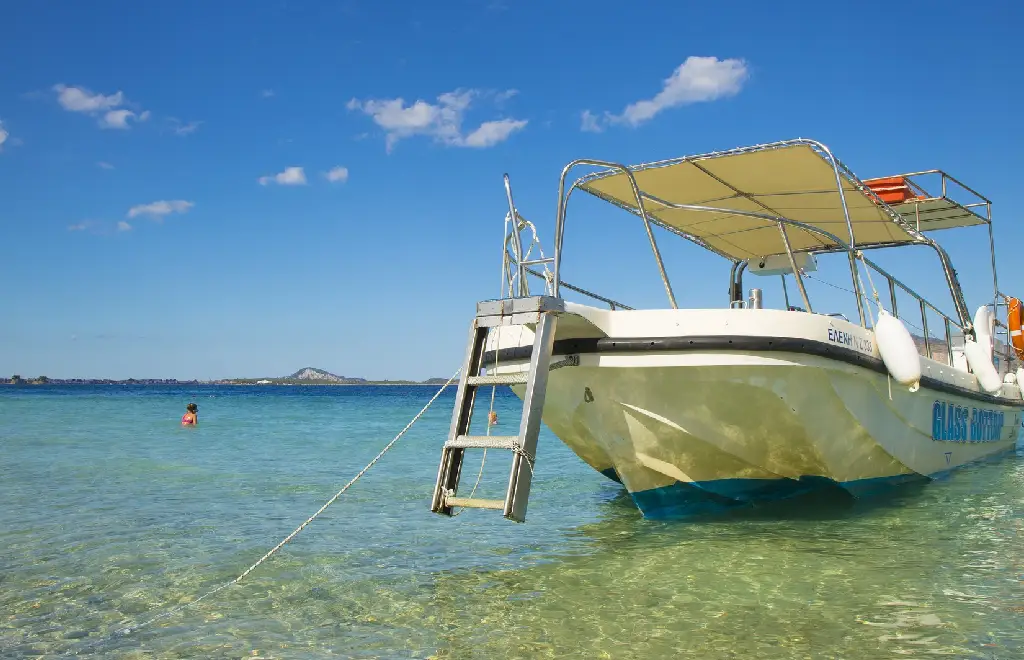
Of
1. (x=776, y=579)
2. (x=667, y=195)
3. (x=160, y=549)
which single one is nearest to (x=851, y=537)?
(x=776, y=579)

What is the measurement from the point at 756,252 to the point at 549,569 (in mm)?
6552

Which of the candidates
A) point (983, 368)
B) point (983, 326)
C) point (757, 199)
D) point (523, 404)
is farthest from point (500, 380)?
point (983, 326)

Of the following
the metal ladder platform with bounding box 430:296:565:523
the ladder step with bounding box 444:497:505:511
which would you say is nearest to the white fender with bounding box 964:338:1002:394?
the metal ladder platform with bounding box 430:296:565:523

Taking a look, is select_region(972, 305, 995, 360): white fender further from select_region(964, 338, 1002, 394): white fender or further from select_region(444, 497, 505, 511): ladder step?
select_region(444, 497, 505, 511): ladder step

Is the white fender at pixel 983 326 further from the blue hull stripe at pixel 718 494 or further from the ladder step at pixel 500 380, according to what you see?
the ladder step at pixel 500 380

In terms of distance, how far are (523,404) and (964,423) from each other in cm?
738

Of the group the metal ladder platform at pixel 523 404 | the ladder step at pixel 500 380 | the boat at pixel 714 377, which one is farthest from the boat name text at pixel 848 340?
the ladder step at pixel 500 380

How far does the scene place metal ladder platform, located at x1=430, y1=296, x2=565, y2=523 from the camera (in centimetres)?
519

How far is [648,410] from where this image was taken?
6379 mm

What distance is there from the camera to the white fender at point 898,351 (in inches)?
268

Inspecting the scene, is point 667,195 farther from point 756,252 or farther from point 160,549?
point 160,549

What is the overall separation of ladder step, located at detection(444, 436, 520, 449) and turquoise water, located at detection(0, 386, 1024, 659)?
2.92 ft

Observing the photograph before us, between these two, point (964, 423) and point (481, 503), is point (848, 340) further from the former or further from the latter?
point (964, 423)

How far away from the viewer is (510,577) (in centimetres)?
544
